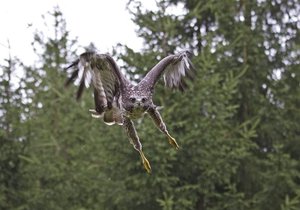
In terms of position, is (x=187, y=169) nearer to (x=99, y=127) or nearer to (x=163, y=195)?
(x=163, y=195)

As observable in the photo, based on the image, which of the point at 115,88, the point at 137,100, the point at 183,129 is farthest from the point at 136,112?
the point at 183,129

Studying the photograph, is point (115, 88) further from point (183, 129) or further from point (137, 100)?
point (183, 129)

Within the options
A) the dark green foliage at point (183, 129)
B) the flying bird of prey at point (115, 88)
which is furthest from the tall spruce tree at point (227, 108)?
the flying bird of prey at point (115, 88)

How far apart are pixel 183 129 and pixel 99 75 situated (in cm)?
786

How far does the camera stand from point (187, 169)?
44.1ft

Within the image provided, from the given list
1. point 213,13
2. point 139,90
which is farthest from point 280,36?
point 139,90

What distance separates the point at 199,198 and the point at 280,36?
160 inches

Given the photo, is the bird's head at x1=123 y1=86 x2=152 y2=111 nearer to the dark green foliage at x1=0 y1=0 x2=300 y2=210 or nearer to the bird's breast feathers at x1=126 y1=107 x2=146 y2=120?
the bird's breast feathers at x1=126 y1=107 x2=146 y2=120

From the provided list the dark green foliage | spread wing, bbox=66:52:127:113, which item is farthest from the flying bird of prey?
the dark green foliage

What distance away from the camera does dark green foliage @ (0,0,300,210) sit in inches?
512

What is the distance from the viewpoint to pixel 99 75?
210 inches

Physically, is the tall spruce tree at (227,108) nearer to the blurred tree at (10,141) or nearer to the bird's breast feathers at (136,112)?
the blurred tree at (10,141)

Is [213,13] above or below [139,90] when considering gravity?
above

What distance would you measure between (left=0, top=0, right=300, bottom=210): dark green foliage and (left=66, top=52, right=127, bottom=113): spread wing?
6844 mm
